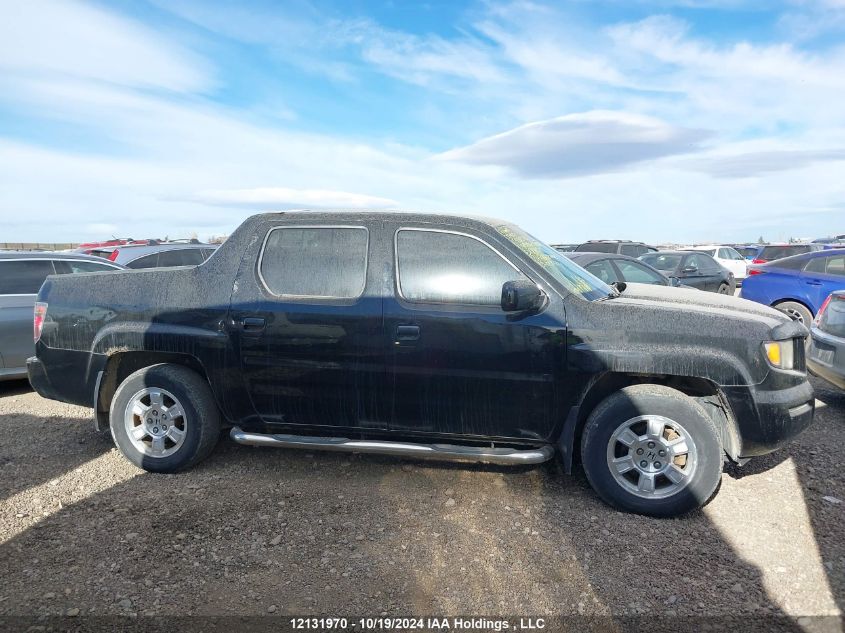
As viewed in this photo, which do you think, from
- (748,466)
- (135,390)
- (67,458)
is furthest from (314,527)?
(748,466)

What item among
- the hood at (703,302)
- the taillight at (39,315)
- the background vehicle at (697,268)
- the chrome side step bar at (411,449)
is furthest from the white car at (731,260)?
the taillight at (39,315)

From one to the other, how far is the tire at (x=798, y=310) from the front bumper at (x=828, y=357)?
3.96 m

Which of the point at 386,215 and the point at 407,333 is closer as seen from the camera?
the point at 407,333

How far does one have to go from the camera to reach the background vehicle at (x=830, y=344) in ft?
16.8

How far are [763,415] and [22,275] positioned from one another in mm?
7236

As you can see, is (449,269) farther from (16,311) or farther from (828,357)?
(16,311)

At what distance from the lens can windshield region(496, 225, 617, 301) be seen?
3711 millimetres

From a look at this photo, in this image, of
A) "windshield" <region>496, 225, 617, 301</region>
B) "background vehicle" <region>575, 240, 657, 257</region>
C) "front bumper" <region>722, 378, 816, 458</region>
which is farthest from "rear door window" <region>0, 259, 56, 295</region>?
"background vehicle" <region>575, 240, 657, 257</region>

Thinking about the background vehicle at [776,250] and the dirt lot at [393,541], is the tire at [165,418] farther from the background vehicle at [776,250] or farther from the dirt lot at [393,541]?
the background vehicle at [776,250]

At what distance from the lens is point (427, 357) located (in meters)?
3.60

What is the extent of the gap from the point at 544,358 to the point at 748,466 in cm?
200

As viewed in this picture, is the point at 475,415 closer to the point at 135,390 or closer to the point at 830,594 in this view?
the point at 830,594

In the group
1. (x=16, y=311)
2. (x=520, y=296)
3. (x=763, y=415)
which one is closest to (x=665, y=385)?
(x=763, y=415)

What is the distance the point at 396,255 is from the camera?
3775 millimetres
